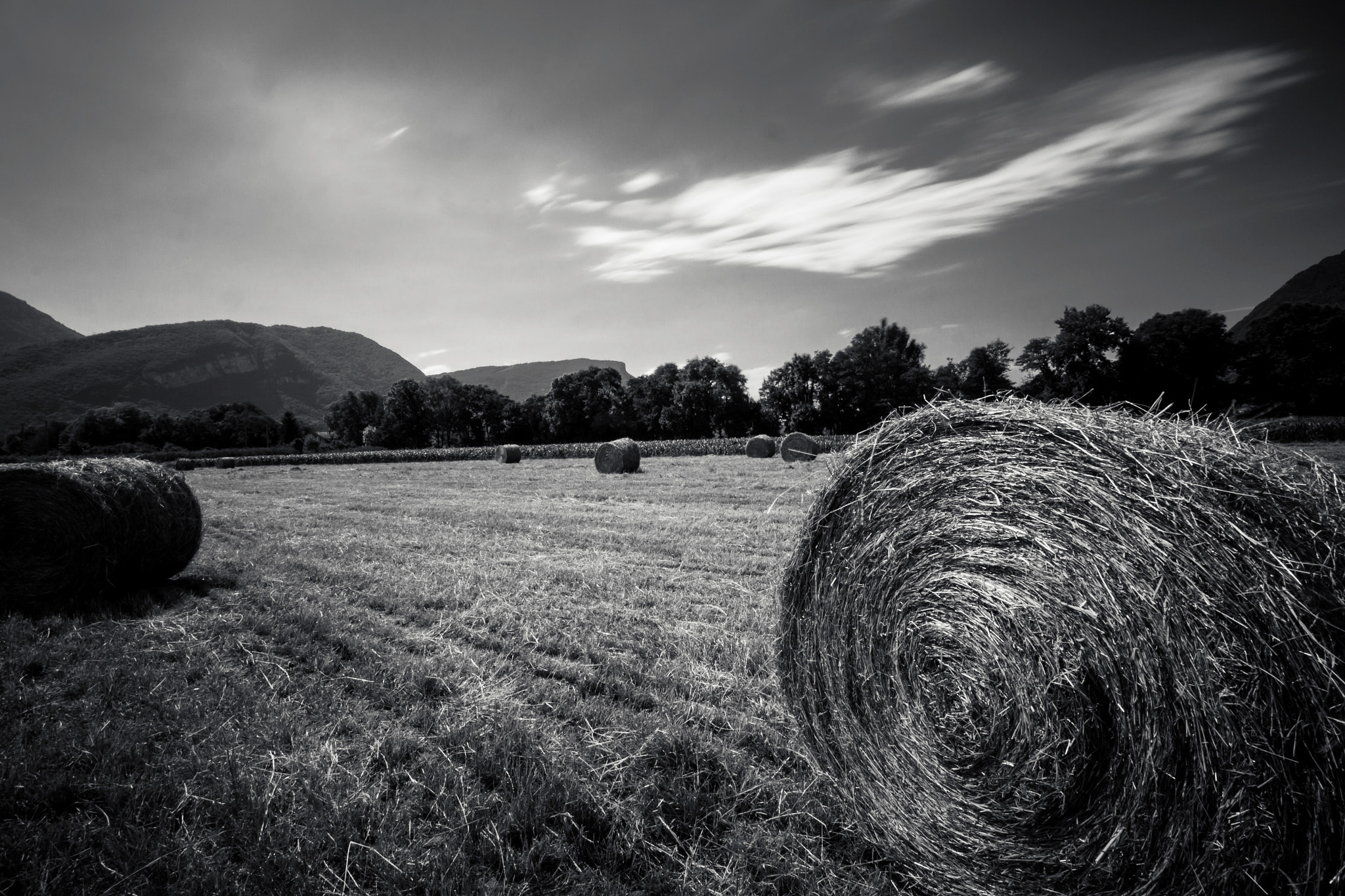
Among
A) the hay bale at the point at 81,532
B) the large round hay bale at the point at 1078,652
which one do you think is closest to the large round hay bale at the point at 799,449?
the hay bale at the point at 81,532

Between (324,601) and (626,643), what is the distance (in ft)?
13.9

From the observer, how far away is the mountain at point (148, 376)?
131m

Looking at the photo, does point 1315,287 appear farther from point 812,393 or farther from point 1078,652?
point 1078,652

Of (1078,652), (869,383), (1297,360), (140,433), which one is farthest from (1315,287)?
(140,433)

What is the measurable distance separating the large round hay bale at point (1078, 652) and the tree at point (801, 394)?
2892 inches

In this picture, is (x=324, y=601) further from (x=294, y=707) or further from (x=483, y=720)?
(x=483, y=720)

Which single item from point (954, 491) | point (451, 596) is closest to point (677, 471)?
point (451, 596)

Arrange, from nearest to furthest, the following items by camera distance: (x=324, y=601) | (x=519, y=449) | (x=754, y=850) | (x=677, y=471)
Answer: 1. (x=754, y=850)
2. (x=324, y=601)
3. (x=677, y=471)
4. (x=519, y=449)

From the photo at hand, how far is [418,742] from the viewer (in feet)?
13.8

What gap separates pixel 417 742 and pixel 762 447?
34412 millimetres

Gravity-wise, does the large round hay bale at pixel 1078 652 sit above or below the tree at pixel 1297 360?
below

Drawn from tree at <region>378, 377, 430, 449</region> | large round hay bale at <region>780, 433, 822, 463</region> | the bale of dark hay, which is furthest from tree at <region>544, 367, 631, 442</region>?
large round hay bale at <region>780, 433, 822, 463</region>

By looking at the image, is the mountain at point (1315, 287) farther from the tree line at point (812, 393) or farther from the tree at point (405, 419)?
the tree at point (405, 419)

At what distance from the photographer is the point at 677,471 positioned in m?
28.6
